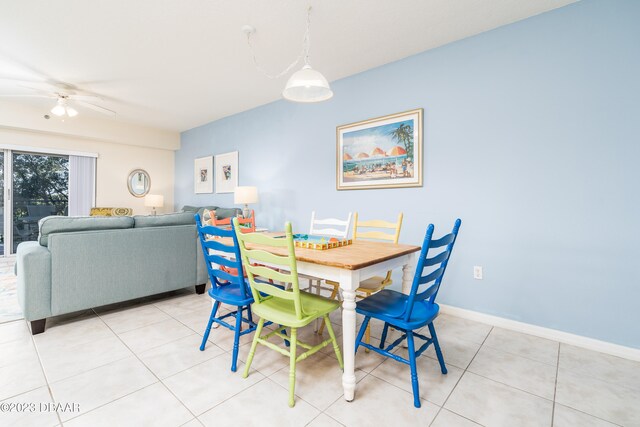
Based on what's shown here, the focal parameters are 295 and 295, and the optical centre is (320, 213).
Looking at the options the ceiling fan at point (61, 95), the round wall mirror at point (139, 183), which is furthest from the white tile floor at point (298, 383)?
the round wall mirror at point (139, 183)

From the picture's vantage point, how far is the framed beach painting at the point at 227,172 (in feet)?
16.0

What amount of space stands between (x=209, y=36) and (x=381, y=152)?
6.33 feet

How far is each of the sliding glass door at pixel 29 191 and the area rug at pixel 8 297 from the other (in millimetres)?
740

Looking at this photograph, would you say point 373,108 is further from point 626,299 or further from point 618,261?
point 626,299

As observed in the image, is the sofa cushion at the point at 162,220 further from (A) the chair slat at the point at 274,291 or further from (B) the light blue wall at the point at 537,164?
(B) the light blue wall at the point at 537,164

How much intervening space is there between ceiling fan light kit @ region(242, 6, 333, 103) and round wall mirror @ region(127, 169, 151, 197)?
4210 millimetres

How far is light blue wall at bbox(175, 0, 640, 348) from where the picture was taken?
6.54 feet

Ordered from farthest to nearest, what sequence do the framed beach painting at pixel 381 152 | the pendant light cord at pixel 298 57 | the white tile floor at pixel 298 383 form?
the framed beach painting at pixel 381 152
the pendant light cord at pixel 298 57
the white tile floor at pixel 298 383

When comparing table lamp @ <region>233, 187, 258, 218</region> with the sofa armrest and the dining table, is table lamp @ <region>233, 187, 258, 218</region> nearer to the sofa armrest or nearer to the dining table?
the sofa armrest

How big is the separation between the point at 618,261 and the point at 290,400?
2323 mm

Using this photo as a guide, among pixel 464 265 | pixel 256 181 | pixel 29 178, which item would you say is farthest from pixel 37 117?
pixel 464 265

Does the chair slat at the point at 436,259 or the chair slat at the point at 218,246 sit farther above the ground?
the chair slat at the point at 218,246

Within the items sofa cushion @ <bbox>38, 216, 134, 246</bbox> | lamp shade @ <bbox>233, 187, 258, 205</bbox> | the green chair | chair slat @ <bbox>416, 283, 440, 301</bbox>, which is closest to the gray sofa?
sofa cushion @ <bbox>38, 216, 134, 246</bbox>

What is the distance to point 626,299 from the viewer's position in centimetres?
199
